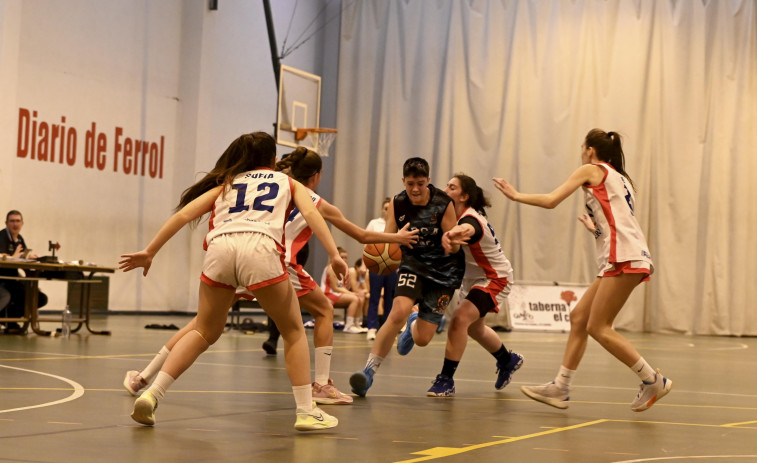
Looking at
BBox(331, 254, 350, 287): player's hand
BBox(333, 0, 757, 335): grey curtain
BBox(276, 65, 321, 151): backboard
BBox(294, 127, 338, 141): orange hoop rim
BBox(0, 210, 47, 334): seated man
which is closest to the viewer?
BBox(331, 254, 350, 287): player's hand

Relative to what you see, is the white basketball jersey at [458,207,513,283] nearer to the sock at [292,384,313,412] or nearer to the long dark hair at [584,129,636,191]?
the long dark hair at [584,129,636,191]

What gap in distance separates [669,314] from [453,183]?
47.3ft

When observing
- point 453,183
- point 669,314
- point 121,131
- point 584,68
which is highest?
point 584,68

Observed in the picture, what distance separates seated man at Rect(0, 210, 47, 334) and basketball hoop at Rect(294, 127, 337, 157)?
7628mm

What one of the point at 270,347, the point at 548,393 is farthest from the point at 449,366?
the point at 270,347

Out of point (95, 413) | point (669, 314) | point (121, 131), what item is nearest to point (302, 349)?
point (95, 413)

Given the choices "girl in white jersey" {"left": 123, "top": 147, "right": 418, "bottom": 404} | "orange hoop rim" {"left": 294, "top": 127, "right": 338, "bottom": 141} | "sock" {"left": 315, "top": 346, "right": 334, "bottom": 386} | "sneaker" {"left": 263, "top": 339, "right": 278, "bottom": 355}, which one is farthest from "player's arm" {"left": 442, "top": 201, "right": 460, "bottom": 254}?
"orange hoop rim" {"left": 294, "top": 127, "right": 338, "bottom": 141}

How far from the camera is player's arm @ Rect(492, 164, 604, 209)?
21.0 feet

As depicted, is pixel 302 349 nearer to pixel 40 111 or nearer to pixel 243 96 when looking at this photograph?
pixel 40 111

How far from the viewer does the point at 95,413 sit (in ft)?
18.8

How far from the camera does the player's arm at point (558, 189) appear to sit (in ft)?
21.0

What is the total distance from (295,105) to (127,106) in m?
3.36

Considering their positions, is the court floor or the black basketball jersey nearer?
the court floor

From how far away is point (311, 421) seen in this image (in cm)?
523
